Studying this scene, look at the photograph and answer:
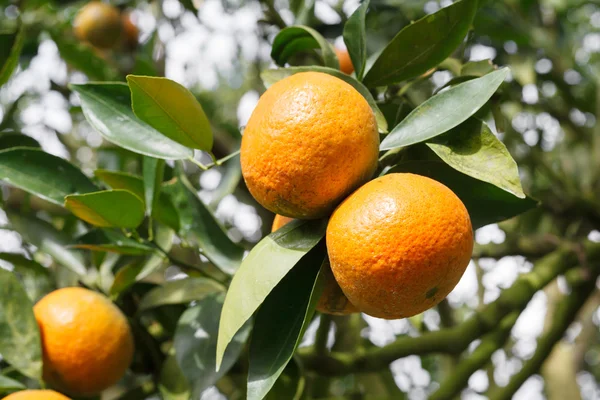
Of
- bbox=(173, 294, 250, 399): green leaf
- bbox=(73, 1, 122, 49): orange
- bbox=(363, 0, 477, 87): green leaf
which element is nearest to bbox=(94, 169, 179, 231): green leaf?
bbox=(173, 294, 250, 399): green leaf

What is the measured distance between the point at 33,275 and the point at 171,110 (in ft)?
2.27

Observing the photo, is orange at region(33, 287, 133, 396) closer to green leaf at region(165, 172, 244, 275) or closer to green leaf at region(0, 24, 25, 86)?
green leaf at region(165, 172, 244, 275)

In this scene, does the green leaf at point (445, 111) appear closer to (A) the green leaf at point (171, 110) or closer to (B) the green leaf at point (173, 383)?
(A) the green leaf at point (171, 110)

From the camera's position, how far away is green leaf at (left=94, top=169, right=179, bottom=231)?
900 mm

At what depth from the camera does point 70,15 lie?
203 centimetres

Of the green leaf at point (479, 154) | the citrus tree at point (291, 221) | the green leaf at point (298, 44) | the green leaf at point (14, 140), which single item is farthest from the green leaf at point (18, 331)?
the green leaf at point (479, 154)

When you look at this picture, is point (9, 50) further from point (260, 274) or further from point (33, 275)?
point (260, 274)

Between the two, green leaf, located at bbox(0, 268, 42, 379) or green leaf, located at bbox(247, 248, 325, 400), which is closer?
green leaf, located at bbox(247, 248, 325, 400)

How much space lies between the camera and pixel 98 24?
211 centimetres

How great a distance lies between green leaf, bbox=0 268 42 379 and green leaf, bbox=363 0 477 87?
566mm

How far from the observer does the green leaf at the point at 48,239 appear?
102 centimetres

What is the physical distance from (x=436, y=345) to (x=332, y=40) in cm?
63

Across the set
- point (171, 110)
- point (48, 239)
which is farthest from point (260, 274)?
point (48, 239)

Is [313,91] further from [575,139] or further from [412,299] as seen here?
[575,139]
